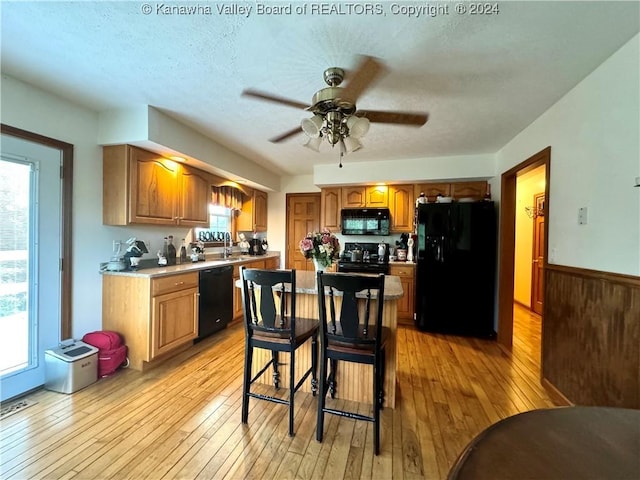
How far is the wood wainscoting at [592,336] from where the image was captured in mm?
1649

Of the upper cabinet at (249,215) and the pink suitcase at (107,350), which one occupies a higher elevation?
the upper cabinet at (249,215)

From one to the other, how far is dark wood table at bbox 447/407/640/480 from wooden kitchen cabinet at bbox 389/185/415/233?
3699 mm

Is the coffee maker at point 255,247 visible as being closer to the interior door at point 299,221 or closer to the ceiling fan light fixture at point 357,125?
the interior door at point 299,221

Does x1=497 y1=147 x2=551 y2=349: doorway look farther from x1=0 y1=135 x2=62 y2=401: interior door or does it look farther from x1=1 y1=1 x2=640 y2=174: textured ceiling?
x1=0 y1=135 x2=62 y2=401: interior door

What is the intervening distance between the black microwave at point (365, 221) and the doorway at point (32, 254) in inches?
136

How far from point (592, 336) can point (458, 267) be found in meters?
1.86

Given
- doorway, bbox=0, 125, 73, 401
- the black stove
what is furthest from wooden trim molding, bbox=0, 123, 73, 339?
the black stove

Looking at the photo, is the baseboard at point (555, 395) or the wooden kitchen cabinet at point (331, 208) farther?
the wooden kitchen cabinet at point (331, 208)

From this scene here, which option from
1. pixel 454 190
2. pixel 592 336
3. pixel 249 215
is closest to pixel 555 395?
pixel 592 336

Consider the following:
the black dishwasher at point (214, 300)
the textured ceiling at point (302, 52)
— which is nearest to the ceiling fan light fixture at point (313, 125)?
the textured ceiling at point (302, 52)

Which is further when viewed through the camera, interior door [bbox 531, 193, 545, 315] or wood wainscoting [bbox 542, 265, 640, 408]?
interior door [bbox 531, 193, 545, 315]

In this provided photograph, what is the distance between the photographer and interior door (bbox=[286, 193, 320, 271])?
555cm

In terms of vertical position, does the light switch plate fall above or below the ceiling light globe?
below

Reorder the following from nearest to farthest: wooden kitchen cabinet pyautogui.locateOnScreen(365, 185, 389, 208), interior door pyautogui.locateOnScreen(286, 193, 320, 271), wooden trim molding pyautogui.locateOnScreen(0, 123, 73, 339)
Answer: wooden trim molding pyautogui.locateOnScreen(0, 123, 73, 339) < wooden kitchen cabinet pyautogui.locateOnScreen(365, 185, 389, 208) < interior door pyautogui.locateOnScreen(286, 193, 320, 271)
